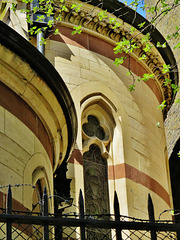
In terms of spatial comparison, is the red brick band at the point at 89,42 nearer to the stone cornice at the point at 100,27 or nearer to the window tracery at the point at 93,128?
the stone cornice at the point at 100,27

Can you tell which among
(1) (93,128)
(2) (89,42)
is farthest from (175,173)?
(2) (89,42)

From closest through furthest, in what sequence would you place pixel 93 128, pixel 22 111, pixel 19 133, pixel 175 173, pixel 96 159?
1. pixel 19 133
2. pixel 22 111
3. pixel 96 159
4. pixel 93 128
5. pixel 175 173

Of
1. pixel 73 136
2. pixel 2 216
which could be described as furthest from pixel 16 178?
pixel 2 216

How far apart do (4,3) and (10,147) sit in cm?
381

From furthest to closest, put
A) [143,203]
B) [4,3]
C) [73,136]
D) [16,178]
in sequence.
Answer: [143,203] < [4,3] < [73,136] < [16,178]

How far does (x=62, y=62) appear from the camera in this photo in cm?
1503

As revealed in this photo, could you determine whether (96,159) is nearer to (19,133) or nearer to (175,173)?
(19,133)

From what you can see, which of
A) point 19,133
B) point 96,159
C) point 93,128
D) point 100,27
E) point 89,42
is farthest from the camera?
point 100,27

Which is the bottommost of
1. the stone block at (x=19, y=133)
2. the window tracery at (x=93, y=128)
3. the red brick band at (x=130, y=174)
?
the stone block at (x=19, y=133)

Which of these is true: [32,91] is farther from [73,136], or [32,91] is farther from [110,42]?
[110,42]

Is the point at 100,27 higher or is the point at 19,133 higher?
the point at 100,27

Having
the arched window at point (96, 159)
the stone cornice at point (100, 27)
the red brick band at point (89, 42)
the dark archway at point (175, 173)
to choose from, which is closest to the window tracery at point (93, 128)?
the arched window at point (96, 159)

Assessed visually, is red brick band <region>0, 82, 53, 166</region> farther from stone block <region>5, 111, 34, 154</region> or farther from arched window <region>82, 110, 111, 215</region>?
arched window <region>82, 110, 111, 215</region>

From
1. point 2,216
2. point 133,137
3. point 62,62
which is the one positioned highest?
point 62,62
